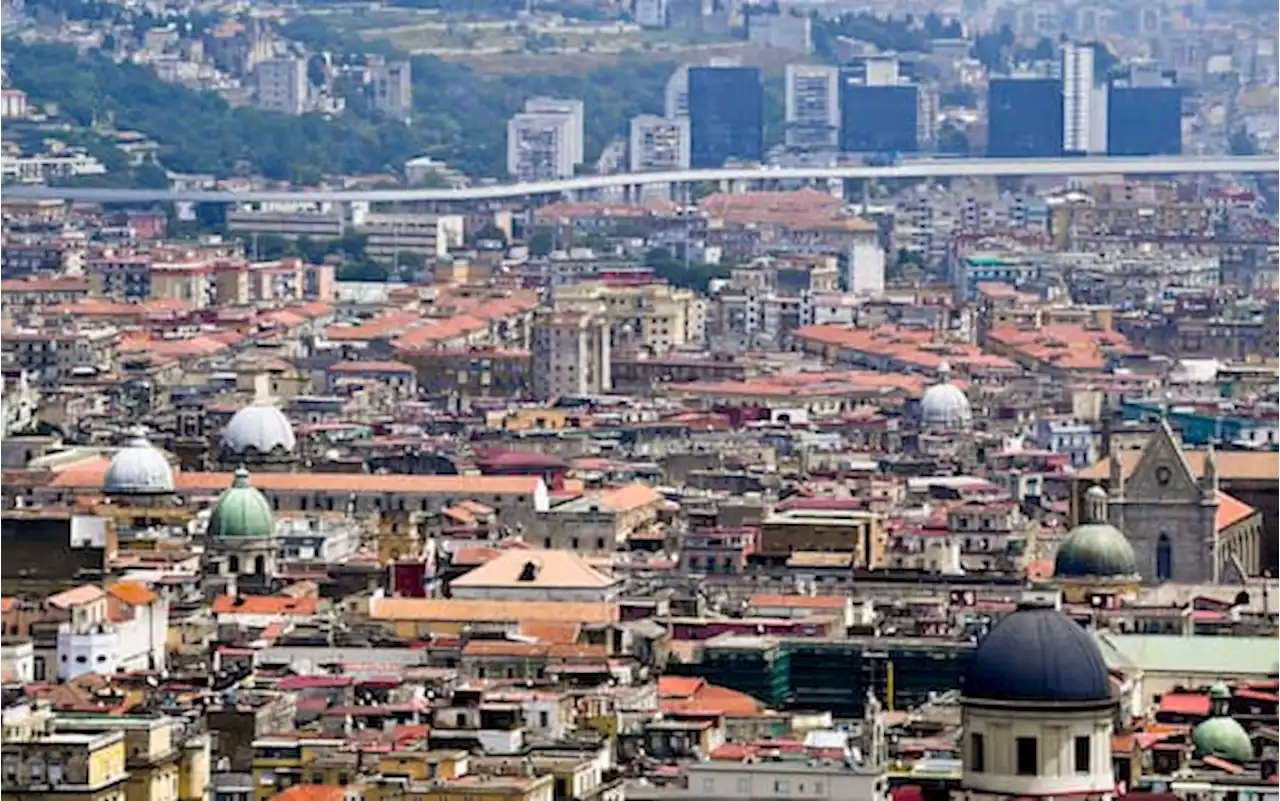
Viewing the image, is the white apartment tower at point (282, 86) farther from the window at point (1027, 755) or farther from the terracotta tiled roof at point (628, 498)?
the window at point (1027, 755)

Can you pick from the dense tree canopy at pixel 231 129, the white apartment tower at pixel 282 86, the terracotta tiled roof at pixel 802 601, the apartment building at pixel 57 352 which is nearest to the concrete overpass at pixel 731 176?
the dense tree canopy at pixel 231 129

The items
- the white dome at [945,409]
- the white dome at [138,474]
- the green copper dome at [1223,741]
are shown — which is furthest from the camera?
the white dome at [945,409]

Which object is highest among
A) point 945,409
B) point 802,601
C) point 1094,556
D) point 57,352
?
point 1094,556

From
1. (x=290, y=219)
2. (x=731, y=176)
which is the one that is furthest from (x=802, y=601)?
(x=731, y=176)

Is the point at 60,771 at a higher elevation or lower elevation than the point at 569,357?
higher

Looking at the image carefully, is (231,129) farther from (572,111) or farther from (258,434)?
(258,434)

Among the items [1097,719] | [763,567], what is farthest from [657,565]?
[1097,719]
